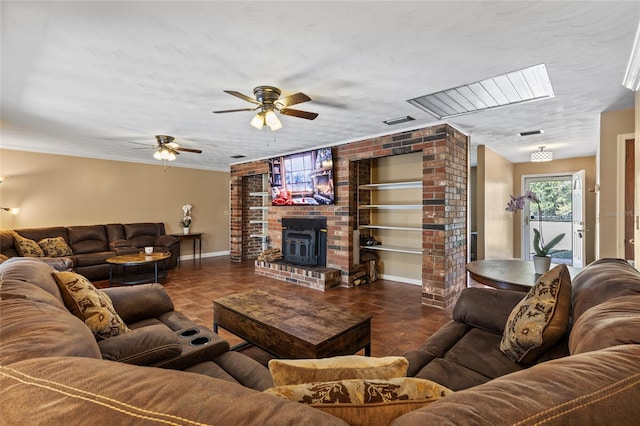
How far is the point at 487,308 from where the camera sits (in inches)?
72.5

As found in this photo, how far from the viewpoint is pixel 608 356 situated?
658 millimetres

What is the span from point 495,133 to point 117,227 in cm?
700

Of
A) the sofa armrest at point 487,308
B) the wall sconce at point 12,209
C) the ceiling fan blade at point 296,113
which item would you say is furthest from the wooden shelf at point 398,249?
the wall sconce at point 12,209

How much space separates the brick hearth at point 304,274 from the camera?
14.2 ft

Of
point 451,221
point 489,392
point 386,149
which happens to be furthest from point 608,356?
point 386,149

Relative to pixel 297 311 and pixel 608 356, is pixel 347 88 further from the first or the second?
pixel 608 356

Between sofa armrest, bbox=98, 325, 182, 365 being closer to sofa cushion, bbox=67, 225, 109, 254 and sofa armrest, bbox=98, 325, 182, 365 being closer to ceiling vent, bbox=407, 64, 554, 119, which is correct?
ceiling vent, bbox=407, 64, 554, 119

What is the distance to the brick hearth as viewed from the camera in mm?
4328

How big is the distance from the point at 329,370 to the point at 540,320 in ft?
3.87

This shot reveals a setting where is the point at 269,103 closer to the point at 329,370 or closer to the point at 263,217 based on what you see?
the point at 329,370

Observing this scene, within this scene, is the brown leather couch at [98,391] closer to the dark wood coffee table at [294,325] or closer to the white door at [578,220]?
the dark wood coffee table at [294,325]

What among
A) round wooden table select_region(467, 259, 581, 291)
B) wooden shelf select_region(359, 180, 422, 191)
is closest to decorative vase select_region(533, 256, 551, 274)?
round wooden table select_region(467, 259, 581, 291)

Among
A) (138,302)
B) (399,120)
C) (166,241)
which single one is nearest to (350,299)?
(399,120)

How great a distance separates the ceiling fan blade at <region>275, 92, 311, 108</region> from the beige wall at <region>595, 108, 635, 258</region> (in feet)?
10.4
